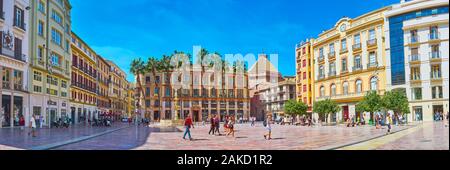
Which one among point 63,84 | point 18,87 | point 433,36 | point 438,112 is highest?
point 63,84

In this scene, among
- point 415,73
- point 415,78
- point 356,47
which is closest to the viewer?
point 415,73

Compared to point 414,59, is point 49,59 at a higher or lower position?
higher

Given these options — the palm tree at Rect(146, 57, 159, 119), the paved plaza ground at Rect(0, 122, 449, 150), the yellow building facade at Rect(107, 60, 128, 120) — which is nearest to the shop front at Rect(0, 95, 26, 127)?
the paved plaza ground at Rect(0, 122, 449, 150)

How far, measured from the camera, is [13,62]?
38312mm

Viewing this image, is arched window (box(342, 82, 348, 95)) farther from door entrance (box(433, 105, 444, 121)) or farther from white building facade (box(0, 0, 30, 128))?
white building facade (box(0, 0, 30, 128))

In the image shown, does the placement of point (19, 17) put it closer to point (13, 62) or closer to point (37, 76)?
point (13, 62)

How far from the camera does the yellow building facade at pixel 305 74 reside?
8124 cm

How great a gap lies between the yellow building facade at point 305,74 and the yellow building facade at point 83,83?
149 ft

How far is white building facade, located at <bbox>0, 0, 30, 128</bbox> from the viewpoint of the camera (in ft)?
117

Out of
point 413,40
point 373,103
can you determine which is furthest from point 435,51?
point 373,103

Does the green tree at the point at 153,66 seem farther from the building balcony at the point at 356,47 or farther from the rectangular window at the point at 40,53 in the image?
the building balcony at the point at 356,47

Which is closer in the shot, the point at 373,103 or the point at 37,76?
the point at 373,103

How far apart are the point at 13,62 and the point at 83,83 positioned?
1353 inches
